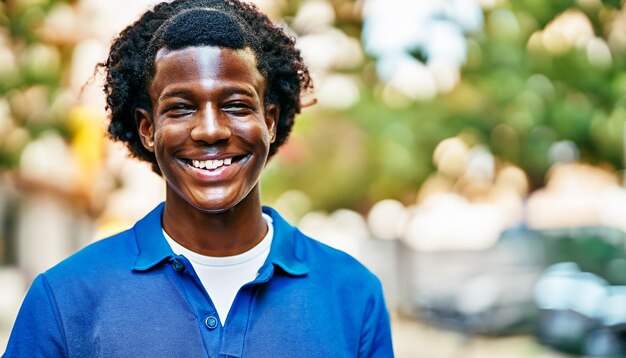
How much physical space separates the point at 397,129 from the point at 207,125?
596cm

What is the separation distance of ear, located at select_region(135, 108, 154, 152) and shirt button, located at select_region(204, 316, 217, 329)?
0.54 meters

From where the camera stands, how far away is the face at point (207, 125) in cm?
263

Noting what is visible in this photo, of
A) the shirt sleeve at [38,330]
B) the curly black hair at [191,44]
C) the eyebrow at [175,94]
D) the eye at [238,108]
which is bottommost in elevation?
the shirt sleeve at [38,330]

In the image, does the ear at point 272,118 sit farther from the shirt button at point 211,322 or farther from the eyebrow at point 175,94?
the shirt button at point 211,322

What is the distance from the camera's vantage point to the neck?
2.77 m

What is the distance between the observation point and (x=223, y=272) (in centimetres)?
277

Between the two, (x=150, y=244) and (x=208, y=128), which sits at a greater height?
(x=208, y=128)

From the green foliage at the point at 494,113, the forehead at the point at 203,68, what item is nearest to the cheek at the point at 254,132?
the forehead at the point at 203,68

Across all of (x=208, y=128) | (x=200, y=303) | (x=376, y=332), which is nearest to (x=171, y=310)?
(x=200, y=303)

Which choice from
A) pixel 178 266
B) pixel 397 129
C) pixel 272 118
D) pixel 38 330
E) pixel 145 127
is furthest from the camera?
pixel 397 129

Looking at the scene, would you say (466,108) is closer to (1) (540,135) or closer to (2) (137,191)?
(1) (540,135)

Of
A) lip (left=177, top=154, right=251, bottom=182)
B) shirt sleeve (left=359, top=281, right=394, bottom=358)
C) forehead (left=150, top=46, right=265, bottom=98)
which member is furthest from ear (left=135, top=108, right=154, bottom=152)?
shirt sleeve (left=359, top=281, right=394, bottom=358)

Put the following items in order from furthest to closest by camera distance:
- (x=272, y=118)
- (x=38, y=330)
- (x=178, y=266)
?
(x=272, y=118)
(x=178, y=266)
(x=38, y=330)

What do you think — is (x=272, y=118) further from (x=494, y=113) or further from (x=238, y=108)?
(x=494, y=113)
